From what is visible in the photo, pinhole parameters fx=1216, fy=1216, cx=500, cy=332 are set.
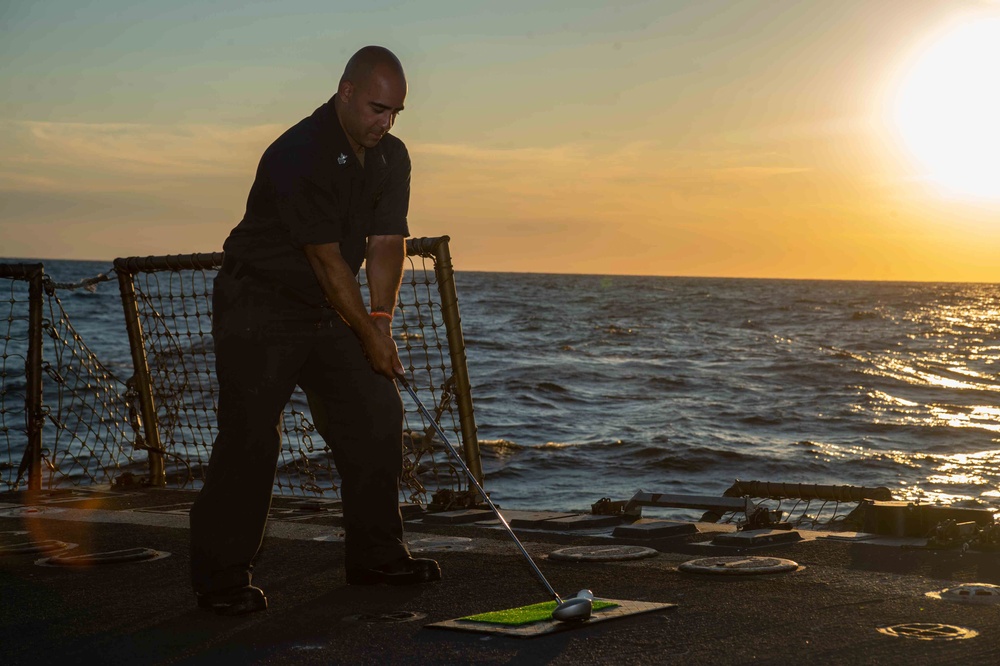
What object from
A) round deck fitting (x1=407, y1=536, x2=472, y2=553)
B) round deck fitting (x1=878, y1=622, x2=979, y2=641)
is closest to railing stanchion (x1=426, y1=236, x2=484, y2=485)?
round deck fitting (x1=407, y1=536, x2=472, y2=553)

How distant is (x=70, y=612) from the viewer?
3990 millimetres

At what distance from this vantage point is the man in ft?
13.6

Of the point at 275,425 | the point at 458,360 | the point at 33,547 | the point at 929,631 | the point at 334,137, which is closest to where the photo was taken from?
the point at 929,631

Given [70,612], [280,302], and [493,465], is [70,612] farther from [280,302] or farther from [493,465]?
[493,465]

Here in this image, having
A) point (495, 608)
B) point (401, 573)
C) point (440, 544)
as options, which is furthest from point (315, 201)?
point (440, 544)

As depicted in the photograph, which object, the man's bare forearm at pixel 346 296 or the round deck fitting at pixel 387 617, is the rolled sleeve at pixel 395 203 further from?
the round deck fitting at pixel 387 617

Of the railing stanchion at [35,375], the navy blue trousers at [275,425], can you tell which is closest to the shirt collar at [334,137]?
the navy blue trousers at [275,425]

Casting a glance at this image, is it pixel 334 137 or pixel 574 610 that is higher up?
pixel 334 137

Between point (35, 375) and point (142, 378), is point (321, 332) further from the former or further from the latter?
point (35, 375)

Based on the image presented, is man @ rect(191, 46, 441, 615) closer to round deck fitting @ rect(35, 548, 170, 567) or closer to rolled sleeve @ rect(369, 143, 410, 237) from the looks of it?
rolled sleeve @ rect(369, 143, 410, 237)

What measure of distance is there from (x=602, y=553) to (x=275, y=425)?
1448mm

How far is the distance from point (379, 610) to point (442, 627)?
402 mm

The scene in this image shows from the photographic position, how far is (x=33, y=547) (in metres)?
5.24

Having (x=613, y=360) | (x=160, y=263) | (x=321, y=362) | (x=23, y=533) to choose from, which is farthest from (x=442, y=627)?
(x=613, y=360)
